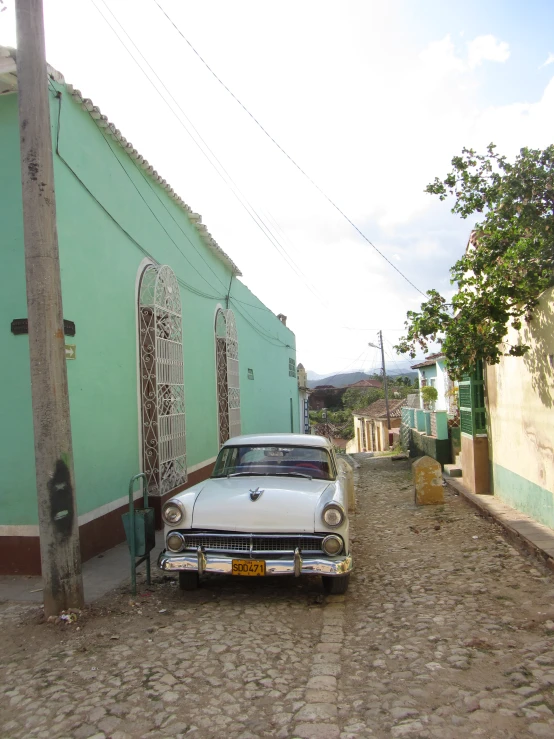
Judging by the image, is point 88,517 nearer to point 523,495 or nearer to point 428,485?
point 523,495

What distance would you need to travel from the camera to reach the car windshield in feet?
18.9

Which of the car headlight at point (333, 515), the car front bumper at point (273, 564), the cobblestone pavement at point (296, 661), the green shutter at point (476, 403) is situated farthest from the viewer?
the green shutter at point (476, 403)

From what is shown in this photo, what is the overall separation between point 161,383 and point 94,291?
198 centimetres

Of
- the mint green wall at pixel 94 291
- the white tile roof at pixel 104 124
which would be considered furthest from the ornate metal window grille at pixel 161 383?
the white tile roof at pixel 104 124

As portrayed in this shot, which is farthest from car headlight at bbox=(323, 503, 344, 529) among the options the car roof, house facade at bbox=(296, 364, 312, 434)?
house facade at bbox=(296, 364, 312, 434)

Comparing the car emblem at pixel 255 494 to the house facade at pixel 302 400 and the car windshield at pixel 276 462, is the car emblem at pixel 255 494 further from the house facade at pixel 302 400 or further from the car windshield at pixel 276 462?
the house facade at pixel 302 400

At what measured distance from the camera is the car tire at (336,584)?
490cm

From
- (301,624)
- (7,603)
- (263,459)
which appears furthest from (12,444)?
(301,624)

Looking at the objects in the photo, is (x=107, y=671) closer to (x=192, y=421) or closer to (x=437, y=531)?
(x=437, y=531)

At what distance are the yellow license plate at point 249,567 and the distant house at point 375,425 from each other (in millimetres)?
29903

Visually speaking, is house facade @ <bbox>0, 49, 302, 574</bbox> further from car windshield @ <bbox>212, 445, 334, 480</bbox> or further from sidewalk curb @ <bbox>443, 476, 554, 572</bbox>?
sidewalk curb @ <bbox>443, 476, 554, 572</bbox>

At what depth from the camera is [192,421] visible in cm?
1030

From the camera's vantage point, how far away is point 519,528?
6.74 m

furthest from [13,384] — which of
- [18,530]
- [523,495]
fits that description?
[523,495]
